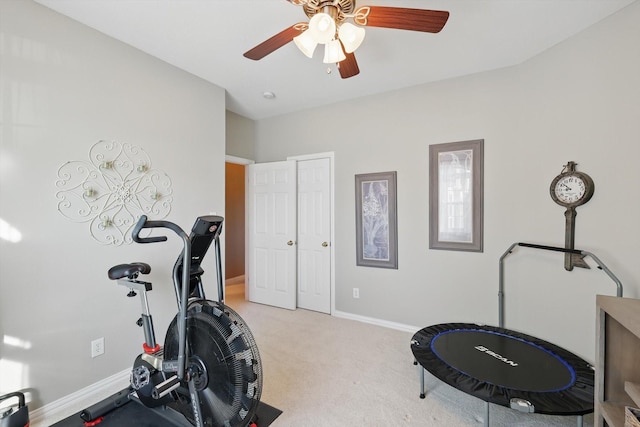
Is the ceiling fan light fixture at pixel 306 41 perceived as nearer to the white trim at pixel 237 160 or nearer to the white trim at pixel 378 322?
the white trim at pixel 237 160

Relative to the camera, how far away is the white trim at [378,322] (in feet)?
10.4

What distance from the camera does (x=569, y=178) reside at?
2277 millimetres

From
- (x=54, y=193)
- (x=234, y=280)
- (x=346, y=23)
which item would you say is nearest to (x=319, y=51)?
(x=346, y=23)

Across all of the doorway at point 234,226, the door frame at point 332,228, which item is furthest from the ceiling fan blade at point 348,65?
the doorway at point 234,226

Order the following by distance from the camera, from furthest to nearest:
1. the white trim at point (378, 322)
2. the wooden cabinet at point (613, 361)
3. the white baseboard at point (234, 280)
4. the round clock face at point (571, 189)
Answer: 1. the white baseboard at point (234, 280)
2. the white trim at point (378, 322)
3. the round clock face at point (571, 189)
4. the wooden cabinet at point (613, 361)

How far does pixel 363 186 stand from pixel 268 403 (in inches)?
93.6

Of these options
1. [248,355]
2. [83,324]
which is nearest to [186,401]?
[248,355]

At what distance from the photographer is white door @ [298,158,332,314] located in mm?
3705

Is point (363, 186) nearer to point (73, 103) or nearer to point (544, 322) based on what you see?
point (544, 322)

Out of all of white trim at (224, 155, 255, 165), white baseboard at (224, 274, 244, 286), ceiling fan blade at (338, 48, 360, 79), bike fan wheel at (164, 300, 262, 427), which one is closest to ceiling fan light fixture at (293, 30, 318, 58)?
ceiling fan blade at (338, 48, 360, 79)

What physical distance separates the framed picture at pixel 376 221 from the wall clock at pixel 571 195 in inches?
56.9

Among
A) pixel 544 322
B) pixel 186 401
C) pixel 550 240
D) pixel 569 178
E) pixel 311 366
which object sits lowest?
pixel 311 366

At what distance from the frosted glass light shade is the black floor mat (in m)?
2.31

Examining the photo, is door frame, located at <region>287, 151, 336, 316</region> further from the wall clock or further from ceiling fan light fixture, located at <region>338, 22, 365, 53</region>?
the wall clock
